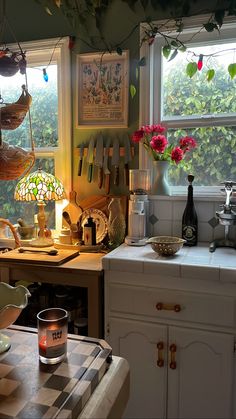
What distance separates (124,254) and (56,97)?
50.4 inches

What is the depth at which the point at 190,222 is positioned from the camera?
2.02 metres

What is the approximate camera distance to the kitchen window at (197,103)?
2072 millimetres

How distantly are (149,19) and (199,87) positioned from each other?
49 cm

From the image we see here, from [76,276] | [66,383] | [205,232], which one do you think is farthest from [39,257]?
[66,383]

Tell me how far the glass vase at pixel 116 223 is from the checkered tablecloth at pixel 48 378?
3.77 feet

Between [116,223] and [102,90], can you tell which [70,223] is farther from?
[102,90]

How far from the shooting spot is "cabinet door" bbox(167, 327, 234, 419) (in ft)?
5.14

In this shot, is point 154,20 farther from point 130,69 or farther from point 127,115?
point 127,115

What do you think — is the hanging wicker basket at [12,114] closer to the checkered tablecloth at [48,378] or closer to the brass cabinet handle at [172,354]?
the checkered tablecloth at [48,378]

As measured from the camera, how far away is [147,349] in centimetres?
168

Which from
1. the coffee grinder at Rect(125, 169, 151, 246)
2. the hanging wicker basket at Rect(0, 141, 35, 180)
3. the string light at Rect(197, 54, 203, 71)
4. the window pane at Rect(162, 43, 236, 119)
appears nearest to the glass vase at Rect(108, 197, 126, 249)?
the coffee grinder at Rect(125, 169, 151, 246)

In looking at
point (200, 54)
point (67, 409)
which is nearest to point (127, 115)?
point (200, 54)

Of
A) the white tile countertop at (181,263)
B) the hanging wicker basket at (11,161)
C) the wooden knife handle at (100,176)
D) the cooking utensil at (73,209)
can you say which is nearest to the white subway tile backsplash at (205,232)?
the white tile countertop at (181,263)

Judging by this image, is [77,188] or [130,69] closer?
[130,69]
